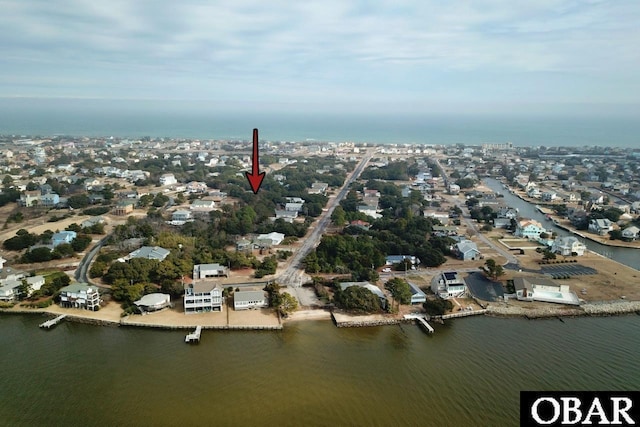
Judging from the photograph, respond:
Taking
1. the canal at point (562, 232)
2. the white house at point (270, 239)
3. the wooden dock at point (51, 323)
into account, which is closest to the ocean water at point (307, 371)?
the wooden dock at point (51, 323)

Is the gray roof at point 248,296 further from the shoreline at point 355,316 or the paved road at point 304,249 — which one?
the paved road at point 304,249

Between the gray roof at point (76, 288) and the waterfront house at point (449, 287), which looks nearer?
the gray roof at point (76, 288)

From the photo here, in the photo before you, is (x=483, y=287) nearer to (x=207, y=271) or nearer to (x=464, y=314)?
(x=464, y=314)

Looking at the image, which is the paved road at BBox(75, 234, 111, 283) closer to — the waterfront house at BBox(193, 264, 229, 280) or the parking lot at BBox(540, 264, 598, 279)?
the waterfront house at BBox(193, 264, 229, 280)

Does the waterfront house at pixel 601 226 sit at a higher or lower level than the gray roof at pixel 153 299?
higher

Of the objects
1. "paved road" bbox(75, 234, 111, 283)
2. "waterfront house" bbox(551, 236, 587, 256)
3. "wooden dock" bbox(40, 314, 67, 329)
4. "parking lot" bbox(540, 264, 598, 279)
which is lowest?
"wooden dock" bbox(40, 314, 67, 329)

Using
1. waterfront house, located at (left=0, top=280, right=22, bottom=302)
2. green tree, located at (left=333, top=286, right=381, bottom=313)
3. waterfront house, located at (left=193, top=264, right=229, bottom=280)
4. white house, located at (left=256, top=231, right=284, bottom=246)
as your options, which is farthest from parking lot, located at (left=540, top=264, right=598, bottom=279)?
waterfront house, located at (left=0, top=280, right=22, bottom=302)

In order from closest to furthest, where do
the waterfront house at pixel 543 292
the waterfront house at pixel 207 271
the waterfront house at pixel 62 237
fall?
1. the waterfront house at pixel 543 292
2. the waterfront house at pixel 207 271
3. the waterfront house at pixel 62 237
